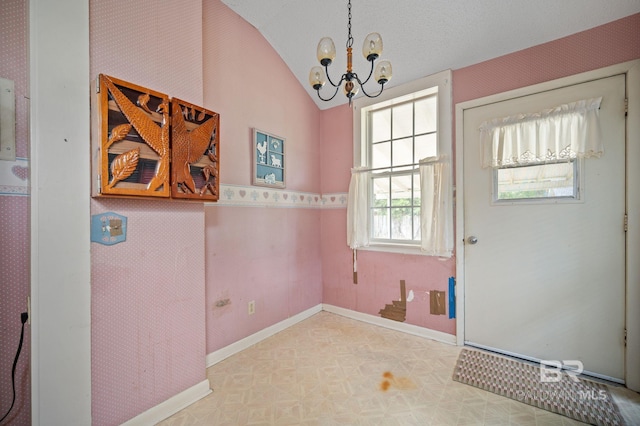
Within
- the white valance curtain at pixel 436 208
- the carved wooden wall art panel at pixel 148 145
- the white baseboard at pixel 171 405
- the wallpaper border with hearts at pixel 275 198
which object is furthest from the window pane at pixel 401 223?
the white baseboard at pixel 171 405

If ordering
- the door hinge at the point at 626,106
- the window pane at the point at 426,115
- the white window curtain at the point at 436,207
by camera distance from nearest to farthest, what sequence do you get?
the door hinge at the point at 626,106 < the white window curtain at the point at 436,207 < the window pane at the point at 426,115

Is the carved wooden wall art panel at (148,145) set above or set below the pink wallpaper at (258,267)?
above

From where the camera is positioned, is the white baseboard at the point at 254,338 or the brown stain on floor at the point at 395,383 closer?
the brown stain on floor at the point at 395,383

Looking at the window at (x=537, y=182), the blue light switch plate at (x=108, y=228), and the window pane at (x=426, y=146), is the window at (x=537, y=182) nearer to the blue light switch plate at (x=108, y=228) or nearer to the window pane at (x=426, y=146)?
the window pane at (x=426, y=146)

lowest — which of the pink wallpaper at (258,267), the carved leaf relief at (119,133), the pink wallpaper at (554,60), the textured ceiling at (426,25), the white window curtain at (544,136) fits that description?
the pink wallpaper at (258,267)

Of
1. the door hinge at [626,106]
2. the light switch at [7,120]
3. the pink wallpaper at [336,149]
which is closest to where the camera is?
the light switch at [7,120]

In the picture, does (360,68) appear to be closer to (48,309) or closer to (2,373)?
(48,309)

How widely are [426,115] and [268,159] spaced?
1.68 m

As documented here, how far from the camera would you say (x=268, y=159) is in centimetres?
273

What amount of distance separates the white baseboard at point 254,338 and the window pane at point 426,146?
2.18 meters

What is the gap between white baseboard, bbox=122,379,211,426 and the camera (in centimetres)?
157

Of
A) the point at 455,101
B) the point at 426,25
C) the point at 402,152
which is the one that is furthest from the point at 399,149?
the point at 426,25

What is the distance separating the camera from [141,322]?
1.59 meters

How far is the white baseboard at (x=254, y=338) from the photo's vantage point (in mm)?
2250
